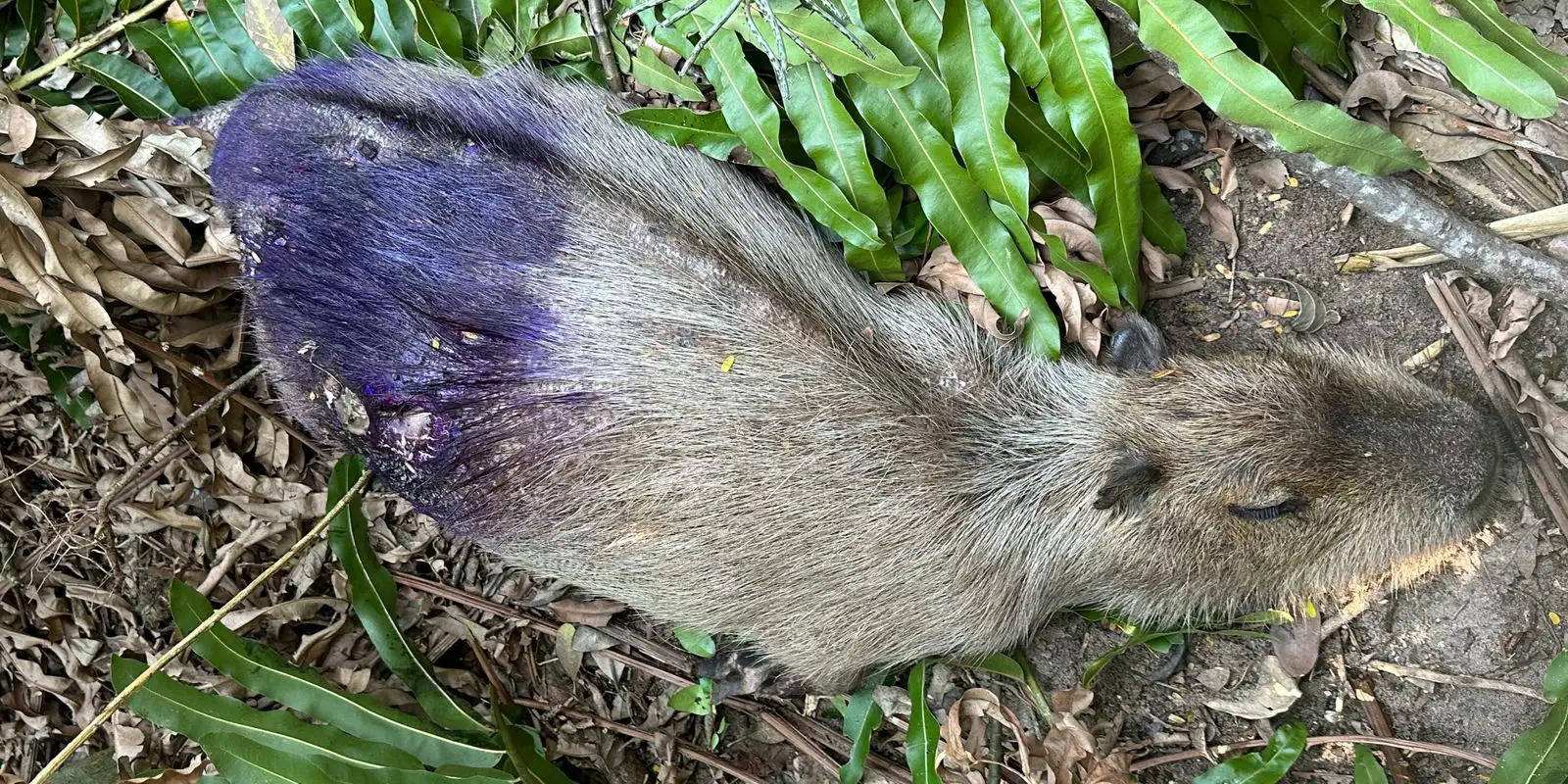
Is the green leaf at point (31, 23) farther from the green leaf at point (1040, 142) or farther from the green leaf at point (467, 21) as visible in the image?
the green leaf at point (1040, 142)

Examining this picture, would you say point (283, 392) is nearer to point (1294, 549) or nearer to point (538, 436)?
point (538, 436)

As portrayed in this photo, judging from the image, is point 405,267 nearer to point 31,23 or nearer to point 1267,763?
point 31,23

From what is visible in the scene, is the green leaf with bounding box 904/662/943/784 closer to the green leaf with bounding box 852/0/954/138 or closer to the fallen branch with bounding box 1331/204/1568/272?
the green leaf with bounding box 852/0/954/138

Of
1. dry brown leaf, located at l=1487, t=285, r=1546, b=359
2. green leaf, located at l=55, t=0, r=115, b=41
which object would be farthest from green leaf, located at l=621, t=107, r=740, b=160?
dry brown leaf, located at l=1487, t=285, r=1546, b=359

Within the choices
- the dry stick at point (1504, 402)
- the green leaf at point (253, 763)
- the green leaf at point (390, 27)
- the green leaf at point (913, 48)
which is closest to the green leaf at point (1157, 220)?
the green leaf at point (913, 48)

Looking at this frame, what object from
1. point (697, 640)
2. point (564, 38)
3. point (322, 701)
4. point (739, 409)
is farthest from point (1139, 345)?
point (322, 701)

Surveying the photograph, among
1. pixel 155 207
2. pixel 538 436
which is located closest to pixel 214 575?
pixel 155 207
